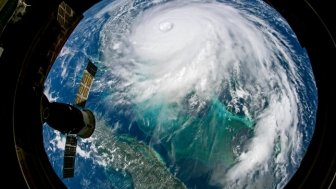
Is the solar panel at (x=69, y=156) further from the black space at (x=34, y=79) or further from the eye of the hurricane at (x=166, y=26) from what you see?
the eye of the hurricane at (x=166, y=26)

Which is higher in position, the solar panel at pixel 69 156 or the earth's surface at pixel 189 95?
the solar panel at pixel 69 156

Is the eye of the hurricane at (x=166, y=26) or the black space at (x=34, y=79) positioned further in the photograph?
the eye of the hurricane at (x=166, y=26)

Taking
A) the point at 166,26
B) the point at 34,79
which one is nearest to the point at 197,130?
the point at 166,26

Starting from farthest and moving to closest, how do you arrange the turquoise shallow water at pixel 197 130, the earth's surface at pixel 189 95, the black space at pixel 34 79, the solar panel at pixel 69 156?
the turquoise shallow water at pixel 197 130, the earth's surface at pixel 189 95, the solar panel at pixel 69 156, the black space at pixel 34 79

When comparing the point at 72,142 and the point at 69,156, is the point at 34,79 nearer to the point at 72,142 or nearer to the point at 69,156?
the point at 72,142

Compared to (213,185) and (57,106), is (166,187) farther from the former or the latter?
(57,106)

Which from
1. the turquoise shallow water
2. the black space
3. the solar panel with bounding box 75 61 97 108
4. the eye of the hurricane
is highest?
the black space

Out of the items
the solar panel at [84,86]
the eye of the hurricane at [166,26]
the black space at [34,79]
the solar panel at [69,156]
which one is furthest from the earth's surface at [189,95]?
the black space at [34,79]

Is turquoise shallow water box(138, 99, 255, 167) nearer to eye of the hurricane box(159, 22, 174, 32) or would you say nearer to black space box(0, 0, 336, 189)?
eye of the hurricane box(159, 22, 174, 32)

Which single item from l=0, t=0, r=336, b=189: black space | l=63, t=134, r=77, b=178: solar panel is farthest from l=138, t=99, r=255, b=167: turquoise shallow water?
l=0, t=0, r=336, b=189: black space
